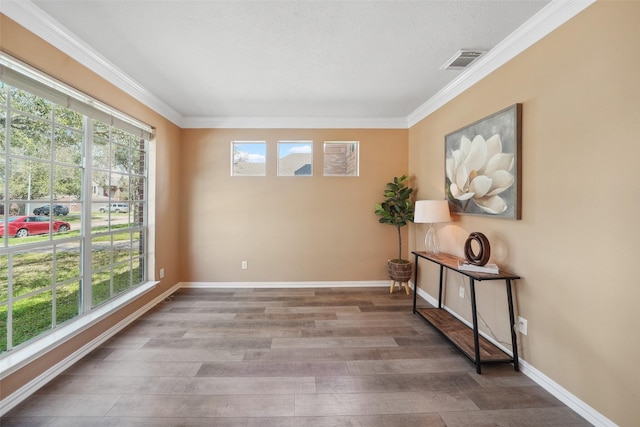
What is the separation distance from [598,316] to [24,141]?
13.2 feet

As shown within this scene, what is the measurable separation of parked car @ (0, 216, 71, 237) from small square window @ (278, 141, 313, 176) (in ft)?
8.25

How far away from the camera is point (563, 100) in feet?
5.42

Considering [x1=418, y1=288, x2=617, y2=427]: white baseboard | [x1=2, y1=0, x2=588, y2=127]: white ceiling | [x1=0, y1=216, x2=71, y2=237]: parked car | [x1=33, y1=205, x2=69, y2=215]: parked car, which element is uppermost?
[x1=2, y1=0, x2=588, y2=127]: white ceiling

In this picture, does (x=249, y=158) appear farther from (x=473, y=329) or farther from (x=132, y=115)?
(x=473, y=329)

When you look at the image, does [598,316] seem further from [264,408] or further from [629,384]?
[264,408]

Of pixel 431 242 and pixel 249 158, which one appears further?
pixel 249 158

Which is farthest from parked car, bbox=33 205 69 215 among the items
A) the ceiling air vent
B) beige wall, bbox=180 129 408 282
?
the ceiling air vent

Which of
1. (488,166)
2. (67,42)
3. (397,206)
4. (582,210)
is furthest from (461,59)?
(67,42)

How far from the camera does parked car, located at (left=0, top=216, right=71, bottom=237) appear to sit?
5.62ft

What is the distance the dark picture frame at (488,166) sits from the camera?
198 centimetres

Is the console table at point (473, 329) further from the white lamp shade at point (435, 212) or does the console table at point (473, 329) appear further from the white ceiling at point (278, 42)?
the white ceiling at point (278, 42)

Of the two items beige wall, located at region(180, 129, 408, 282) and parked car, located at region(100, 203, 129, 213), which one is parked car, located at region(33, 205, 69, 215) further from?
beige wall, located at region(180, 129, 408, 282)

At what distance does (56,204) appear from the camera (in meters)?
2.02

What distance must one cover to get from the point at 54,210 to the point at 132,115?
1310mm
